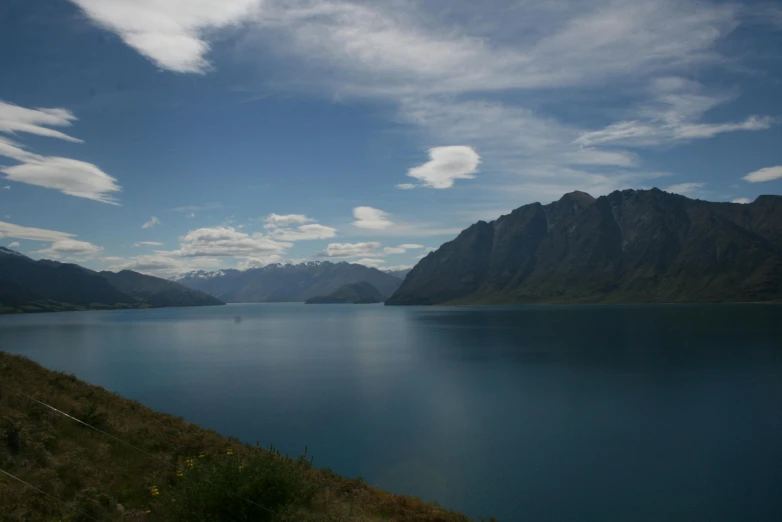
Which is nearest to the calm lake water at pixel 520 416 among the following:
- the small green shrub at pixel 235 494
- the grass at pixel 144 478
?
the grass at pixel 144 478

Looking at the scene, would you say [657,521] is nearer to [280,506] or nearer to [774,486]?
[774,486]

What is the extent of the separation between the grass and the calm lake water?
33.3ft

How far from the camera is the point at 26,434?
20500mm

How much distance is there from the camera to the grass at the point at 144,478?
16.5 metres

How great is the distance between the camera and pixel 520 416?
48.6 m

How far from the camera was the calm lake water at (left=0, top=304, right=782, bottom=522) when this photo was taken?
30.2m

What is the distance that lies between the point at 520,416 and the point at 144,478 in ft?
122

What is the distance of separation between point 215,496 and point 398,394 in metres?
46.2

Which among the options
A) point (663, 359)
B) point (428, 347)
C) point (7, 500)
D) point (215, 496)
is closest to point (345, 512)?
point (215, 496)

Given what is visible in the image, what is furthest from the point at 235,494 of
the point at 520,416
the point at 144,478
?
the point at 520,416

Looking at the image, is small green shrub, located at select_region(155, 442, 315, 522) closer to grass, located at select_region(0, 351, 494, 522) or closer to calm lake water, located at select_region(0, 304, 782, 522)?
grass, located at select_region(0, 351, 494, 522)

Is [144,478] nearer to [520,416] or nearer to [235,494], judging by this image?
[235,494]

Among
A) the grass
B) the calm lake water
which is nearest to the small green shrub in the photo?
the grass

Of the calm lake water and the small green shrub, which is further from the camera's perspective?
the calm lake water
